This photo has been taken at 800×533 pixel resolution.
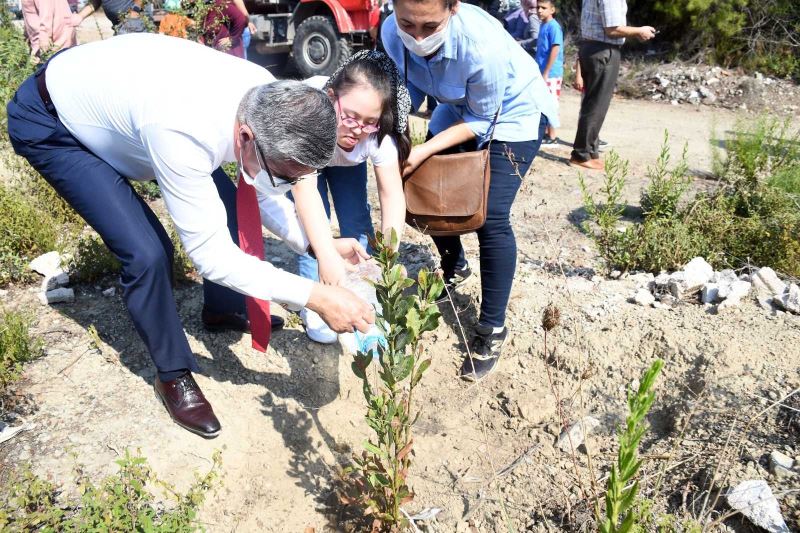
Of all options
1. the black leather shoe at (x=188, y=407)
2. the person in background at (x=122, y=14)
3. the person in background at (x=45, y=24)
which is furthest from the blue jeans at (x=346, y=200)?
the person in background at (x=45, y=24)

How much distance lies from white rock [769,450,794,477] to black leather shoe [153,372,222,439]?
2078mm

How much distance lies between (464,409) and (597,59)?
379cm

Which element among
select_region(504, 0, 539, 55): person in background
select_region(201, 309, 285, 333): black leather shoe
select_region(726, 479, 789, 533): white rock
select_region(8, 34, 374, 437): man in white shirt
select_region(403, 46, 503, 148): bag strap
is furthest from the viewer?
select_region(504, 0, 539, 55): person in background

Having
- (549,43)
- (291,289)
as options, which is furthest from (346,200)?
(549,43)

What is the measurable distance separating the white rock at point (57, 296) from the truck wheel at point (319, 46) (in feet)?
17.3

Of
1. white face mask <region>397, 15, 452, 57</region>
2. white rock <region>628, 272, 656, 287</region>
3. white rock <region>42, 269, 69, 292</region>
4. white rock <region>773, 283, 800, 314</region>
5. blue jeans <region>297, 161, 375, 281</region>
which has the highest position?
white face mask <region>397, 15, 452, 57</region>

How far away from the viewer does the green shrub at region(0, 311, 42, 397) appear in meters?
2.64

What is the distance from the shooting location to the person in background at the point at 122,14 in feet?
18.1

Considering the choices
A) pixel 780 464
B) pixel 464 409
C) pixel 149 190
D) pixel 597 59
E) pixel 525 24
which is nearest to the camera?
pixel 780 464

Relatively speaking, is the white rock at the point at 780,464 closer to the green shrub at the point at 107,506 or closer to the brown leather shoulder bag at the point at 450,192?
the brown leather shoulder bag at the point at 450,192

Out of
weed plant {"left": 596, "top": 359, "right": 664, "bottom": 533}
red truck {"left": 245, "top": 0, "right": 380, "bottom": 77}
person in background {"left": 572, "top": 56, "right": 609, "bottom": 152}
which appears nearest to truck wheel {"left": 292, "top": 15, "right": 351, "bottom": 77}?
red truck {"left": 245, "top": 0, "right": 380, "bottom": 77}

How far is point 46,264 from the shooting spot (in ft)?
11.8

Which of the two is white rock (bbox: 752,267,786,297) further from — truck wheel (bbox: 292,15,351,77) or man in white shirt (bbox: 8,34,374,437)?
truck wheel (bbox: 292,15,351,77)

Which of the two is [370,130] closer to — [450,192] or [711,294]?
[450,192]
